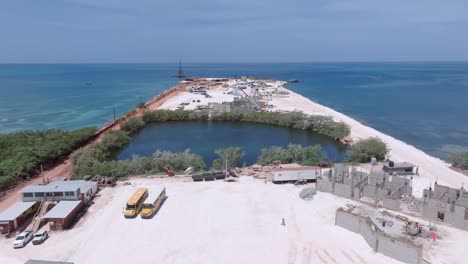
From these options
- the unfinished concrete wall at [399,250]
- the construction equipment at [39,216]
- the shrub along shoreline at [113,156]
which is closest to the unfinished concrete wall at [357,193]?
the unfinished concrete wall at [399,250]

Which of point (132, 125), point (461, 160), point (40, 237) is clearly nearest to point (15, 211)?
point (40, 237)

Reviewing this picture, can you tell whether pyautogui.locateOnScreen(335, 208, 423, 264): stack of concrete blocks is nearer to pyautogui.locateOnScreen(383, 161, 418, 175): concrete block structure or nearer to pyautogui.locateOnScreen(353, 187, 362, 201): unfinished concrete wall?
pyautogui.locateOnScreen(353, 187, 362, 201): unfinished concrete wall

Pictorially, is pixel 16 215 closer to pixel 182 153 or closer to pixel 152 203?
pixel 152 203

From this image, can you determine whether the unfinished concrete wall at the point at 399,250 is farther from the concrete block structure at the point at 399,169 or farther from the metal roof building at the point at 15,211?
the metal roof building at the point at 15,211

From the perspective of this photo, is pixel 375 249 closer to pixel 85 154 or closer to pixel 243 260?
pixel 243 260

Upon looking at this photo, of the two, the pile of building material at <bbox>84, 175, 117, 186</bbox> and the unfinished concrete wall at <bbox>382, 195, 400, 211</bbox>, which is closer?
the unfinished concrete wall at <bbox>382, 195, 400, 211</bbox>

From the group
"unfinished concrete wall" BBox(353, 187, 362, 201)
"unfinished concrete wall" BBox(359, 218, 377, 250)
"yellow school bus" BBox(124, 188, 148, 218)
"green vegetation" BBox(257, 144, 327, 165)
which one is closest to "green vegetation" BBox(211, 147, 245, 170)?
"green vegetation" BBox(257, 144, 327, 165)

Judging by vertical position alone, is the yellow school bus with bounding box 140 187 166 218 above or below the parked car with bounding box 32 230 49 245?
above
